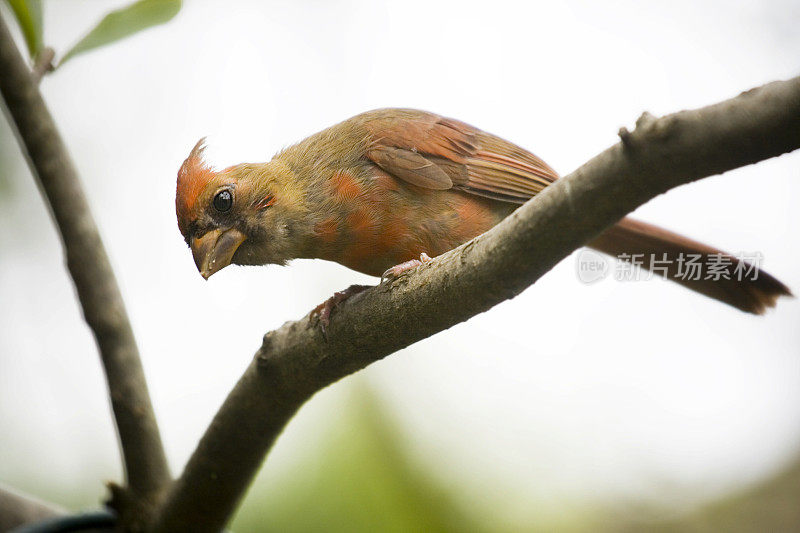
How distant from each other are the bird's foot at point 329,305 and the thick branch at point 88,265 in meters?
0.77

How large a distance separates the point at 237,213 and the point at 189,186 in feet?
0.78

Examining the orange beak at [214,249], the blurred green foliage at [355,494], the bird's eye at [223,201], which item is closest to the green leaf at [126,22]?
the bird's eye at [223,201]

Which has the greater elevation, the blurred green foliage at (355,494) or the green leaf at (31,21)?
the green leaf at (31,21)

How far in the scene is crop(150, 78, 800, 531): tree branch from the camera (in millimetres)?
1714

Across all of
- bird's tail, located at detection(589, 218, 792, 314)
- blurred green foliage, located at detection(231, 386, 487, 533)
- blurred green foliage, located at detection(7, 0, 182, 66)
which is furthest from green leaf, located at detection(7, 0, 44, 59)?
blurred green foliage, located at detection(231, 386, 487, 533)

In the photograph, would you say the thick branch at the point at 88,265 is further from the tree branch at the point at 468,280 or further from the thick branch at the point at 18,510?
the thick branch at the point at 18,510

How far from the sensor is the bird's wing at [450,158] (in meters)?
3.57

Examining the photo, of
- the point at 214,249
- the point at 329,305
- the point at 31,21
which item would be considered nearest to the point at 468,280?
the point at 329,305

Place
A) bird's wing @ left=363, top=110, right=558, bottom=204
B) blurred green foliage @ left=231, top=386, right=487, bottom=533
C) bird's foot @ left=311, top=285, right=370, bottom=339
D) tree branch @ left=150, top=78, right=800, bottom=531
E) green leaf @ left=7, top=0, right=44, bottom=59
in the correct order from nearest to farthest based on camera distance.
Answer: tree branch @ left=150, top=78, right=800, bottom=531 < bird's foot @ left=311, top=285, right=370, bottom=339 < green leaf @ left=7, top=0, right=44, bottom=59 < bird's wing @ left=363, top=110, right=558, bottom=204 < blurred green foliage @ left=231, top=386, right=487, bottom=533

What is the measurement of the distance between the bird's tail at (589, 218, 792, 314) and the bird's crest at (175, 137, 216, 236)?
160 cm

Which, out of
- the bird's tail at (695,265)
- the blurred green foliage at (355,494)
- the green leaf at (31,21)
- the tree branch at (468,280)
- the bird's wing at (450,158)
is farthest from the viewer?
the blurred green foliage at (355,494)

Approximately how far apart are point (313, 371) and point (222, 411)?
44cm

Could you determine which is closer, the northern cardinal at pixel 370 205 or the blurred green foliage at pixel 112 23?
the blurred green foliage at pixel 112 23

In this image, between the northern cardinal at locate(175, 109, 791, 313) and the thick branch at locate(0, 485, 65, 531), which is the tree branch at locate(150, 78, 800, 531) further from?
the northern cardinal at locate(175, 109, 791, 313)
